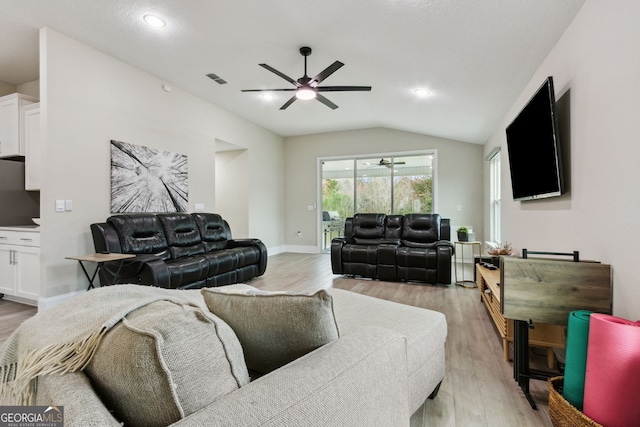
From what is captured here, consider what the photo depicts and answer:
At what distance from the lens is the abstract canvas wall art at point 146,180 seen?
403 centimetres

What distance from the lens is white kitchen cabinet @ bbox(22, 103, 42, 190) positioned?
12.3ft

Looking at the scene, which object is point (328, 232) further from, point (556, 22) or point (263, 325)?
point (263, 325)

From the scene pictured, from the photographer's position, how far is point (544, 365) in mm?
2189

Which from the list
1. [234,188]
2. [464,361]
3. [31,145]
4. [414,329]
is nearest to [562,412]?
[414,329]

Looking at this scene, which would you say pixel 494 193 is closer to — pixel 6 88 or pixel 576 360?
pixel 576 360

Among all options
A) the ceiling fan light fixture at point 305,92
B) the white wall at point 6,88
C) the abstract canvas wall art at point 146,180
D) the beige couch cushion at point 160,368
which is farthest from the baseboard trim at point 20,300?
the beige couch cushion at point 160,368

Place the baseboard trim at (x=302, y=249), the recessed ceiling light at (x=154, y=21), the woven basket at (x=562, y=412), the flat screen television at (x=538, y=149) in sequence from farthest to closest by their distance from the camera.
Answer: the baseboard trim at (x=302, y=249)
the recessed ceiling light at (x=154, y=21)
the flat screen television at (x=538, y=149)
the woven basket at (x=562, y=412)

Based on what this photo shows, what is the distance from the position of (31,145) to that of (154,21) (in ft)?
7.68

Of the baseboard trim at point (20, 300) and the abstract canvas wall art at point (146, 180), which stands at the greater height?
the abstract canvas wall art at point (146, 180)

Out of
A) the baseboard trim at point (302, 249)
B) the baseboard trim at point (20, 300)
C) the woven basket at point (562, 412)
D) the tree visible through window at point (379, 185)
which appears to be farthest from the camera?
the baseboard trim at point (302, 249)

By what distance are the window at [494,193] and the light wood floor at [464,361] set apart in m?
1.78

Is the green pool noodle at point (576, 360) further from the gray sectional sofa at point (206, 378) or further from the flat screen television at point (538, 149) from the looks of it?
the flat screen television at point (538, 149)

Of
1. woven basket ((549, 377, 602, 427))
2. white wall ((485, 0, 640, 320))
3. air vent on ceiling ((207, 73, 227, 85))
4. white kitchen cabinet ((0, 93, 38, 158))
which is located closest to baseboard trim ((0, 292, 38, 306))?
white kitchen cabinet ((0, 93, 38, 158))

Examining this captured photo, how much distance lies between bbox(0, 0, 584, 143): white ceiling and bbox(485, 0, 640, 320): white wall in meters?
0.36
